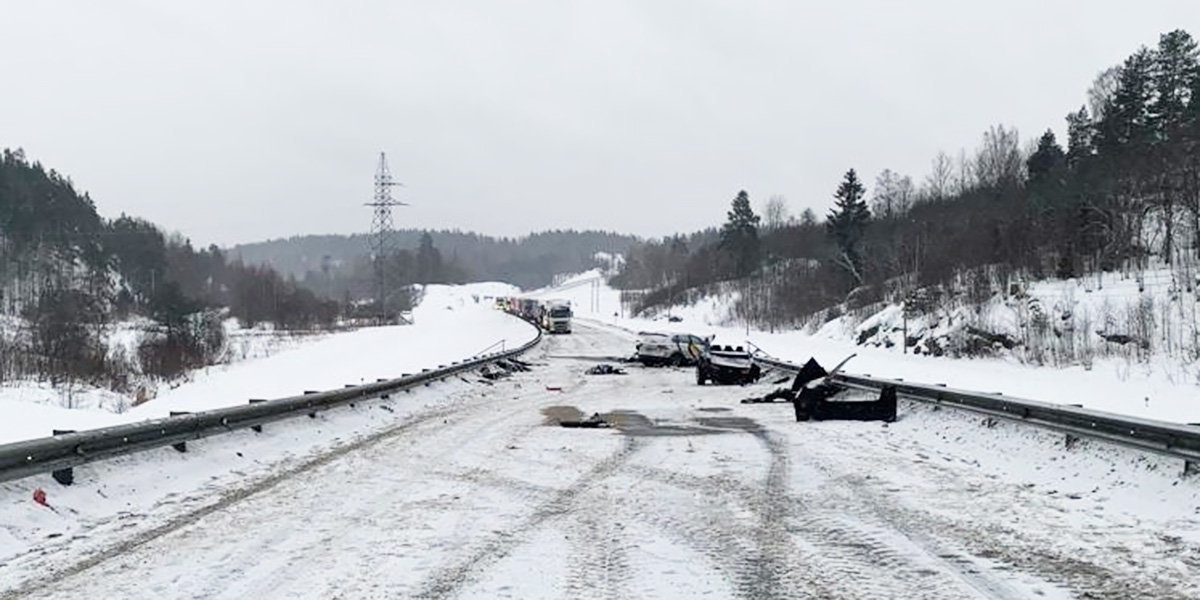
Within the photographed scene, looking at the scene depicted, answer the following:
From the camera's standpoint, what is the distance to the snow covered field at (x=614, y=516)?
655 cm

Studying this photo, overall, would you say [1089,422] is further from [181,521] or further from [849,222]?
[849,222]

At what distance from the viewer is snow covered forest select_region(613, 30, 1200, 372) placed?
40594 mm

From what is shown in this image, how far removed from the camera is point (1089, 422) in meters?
11.5

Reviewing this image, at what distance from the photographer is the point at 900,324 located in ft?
173

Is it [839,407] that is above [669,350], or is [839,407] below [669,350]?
below

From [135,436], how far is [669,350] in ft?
95.8

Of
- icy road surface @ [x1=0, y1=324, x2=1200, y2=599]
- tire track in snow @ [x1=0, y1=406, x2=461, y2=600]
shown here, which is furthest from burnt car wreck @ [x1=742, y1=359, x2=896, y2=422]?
tire track in snow @ [x1=0, y1=406, x2=461, y2=600]

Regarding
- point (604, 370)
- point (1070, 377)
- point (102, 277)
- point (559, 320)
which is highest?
point (102, 277)

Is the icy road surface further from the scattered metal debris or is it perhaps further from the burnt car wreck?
the scattered metal debris

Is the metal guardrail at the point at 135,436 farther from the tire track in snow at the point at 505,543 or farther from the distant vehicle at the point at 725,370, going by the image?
the distant vehicle at the point at 725,370

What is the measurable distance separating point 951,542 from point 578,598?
3.36 meters

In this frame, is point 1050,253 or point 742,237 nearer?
point 1050,253

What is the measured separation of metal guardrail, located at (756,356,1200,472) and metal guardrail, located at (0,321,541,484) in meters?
10.8

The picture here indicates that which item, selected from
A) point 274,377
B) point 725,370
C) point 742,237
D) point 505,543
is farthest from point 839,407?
point 742,237
